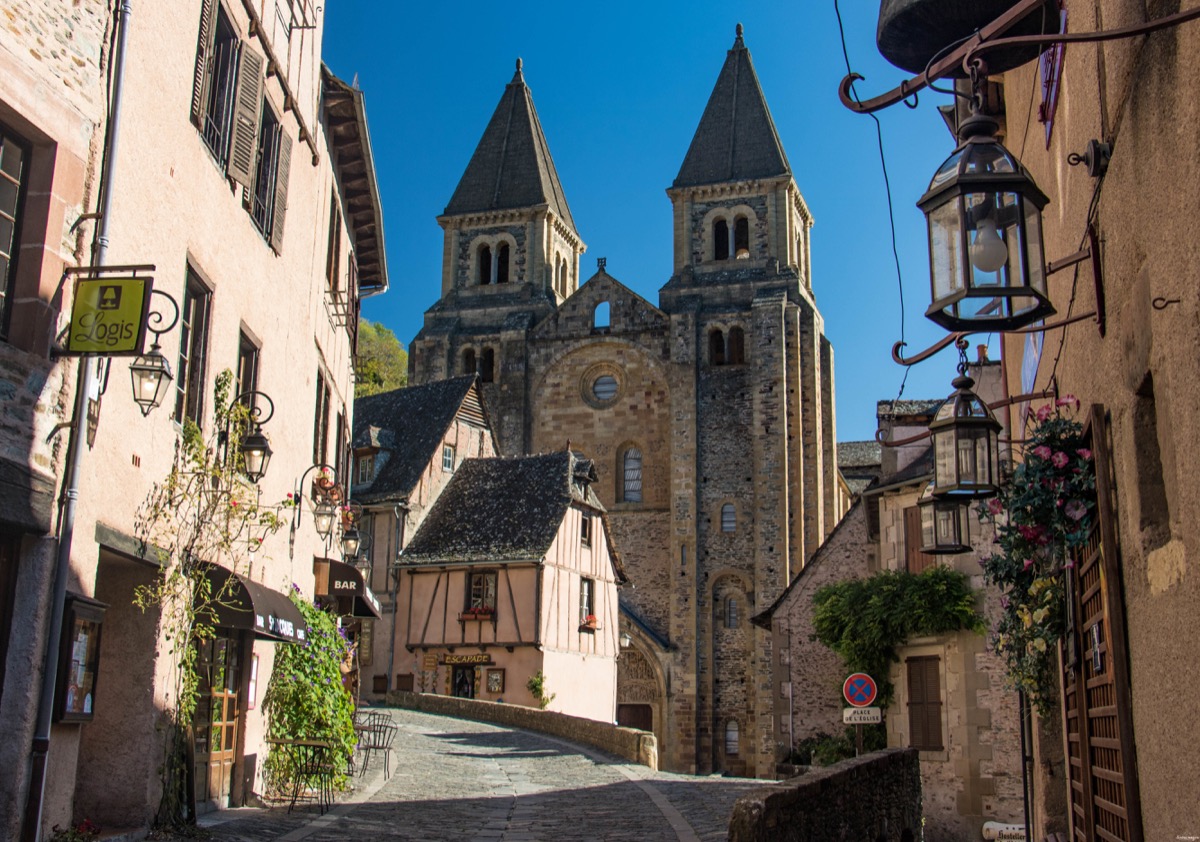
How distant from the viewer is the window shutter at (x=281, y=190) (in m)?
12.9

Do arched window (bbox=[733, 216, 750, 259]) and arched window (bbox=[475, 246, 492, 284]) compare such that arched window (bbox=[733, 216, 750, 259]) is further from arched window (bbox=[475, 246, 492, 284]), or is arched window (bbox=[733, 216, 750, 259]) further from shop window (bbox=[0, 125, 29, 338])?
shop window (bbox=[0, 125, 29, 338])

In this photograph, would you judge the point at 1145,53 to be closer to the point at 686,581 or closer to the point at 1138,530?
the point at 1138,530

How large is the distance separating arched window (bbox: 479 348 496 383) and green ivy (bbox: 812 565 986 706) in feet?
95.2

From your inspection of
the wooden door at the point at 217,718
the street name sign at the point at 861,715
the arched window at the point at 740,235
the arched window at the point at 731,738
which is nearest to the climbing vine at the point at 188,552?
the wooden door at the point at 217,718

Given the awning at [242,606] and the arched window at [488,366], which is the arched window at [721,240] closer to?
the arched window at [488,366]

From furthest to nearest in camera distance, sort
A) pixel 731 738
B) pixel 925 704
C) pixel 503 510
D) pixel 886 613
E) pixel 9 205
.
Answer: pixel 731 738, pixel 503 510, pixel 886 613, pixel 925 704, pixel 9 205

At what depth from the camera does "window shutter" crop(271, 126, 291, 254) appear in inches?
509

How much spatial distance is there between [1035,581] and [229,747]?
795cm

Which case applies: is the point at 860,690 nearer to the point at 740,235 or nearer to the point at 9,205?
the point at 9,205

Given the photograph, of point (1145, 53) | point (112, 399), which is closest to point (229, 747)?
point (112, 399)

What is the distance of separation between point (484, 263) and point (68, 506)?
152 feet

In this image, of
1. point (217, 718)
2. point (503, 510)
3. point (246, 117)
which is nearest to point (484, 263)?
point (503, 510)

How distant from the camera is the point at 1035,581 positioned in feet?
23.7

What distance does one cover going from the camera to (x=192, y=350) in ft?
34.9
